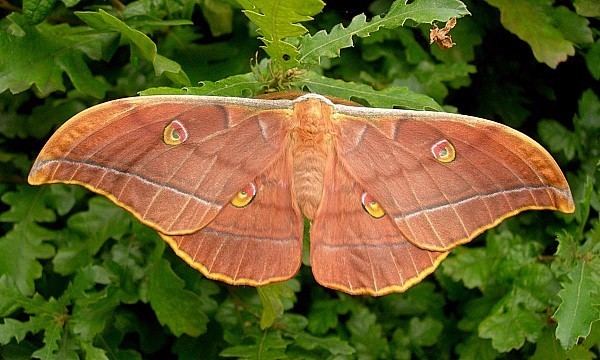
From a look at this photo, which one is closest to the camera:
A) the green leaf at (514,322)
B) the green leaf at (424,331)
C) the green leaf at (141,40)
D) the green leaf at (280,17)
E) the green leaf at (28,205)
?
the green leaf at (280,17)

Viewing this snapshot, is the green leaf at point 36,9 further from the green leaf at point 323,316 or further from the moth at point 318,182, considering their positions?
the green leaf at point 323,316

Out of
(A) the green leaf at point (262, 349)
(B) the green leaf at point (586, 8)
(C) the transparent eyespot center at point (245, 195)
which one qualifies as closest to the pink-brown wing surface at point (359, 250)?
(C) the transparent eyespot center at point (245, 195)

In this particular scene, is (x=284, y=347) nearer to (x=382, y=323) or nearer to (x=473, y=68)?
(x=382, y=323)

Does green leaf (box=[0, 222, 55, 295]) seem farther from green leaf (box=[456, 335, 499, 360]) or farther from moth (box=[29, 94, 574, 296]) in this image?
green leaf (box=[456, 335, 499, 360])

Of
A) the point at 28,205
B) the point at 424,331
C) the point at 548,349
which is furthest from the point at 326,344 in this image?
the point at 28,205

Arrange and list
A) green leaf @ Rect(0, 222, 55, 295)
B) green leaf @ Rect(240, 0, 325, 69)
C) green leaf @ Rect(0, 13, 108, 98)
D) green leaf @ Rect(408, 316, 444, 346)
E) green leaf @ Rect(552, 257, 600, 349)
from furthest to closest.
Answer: green leaf @ Rect(408, 316, 444, 346) → green leaf @ Rect(0, 222, 55, 295) → green leaf @ Rect(0, 13, 108, 98) → green leaf @ Rect(552, 257, 600, 349) → green leaf @ Rect(240, 0, 325, 69)

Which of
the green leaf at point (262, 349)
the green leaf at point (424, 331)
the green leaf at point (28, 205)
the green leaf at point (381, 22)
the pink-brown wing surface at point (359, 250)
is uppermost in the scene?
the green leaf at point (381, 22)

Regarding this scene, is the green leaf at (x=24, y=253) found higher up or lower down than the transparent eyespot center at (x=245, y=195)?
lower down

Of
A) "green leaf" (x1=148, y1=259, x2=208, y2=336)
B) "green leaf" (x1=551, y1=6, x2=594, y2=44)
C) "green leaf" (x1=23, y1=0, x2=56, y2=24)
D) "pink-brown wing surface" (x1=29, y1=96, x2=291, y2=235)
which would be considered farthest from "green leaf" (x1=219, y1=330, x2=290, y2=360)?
"green leaf" (x1=551, y1=6, x2=594, y2=44)

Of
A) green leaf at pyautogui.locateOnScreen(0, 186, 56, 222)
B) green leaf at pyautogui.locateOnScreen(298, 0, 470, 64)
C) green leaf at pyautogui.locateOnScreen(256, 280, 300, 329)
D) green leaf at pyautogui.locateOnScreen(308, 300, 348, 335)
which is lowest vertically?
green leaf at pyautogui.locateOnScreen(308, 300, 348, 335)
